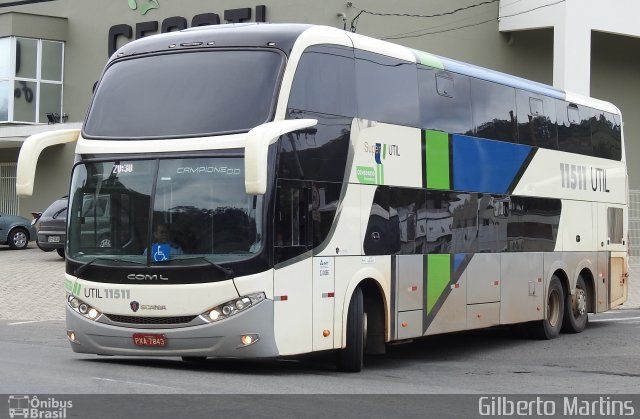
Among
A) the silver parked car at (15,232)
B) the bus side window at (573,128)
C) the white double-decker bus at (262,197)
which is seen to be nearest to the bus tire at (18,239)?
the silver parked car at (15,232)

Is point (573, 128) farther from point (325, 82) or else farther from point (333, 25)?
point (333, 25)

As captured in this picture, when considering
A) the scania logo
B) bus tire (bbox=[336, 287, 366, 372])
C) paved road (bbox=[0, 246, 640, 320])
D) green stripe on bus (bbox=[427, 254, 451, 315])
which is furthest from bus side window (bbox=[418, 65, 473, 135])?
paved road (bbox=[0, 246, 640, 320])

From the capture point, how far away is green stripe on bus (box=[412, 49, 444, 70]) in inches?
592

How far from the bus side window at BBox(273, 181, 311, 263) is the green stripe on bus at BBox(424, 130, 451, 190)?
111 inches

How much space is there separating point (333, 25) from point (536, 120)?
16282mm

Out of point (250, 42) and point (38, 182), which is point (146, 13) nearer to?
point (38, 182)

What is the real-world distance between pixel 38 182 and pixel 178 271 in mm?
32942

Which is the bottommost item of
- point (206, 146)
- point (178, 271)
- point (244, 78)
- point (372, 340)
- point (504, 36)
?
point (372, 340)

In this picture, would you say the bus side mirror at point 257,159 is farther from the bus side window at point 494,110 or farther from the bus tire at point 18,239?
the bus tire at point 18,239

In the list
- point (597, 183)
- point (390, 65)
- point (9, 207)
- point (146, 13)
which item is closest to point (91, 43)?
point (146, 13)

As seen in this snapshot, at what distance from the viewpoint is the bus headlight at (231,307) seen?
11.8 m

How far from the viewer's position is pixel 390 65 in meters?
A: 14.3

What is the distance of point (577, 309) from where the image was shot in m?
19.7

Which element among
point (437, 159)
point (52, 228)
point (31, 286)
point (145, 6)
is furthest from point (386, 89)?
point (145, 6)
